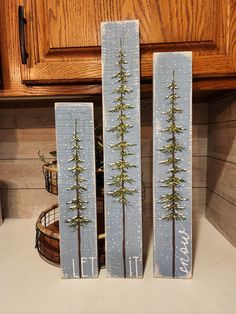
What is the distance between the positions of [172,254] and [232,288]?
0.15 m

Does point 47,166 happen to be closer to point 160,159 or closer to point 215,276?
point 160,159

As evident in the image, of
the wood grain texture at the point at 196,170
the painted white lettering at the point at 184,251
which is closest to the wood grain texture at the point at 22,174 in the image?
the wood grain texture at the point at 196,170

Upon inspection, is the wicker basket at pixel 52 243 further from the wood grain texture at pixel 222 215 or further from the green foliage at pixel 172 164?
the wood grain texture at pixel 222 215

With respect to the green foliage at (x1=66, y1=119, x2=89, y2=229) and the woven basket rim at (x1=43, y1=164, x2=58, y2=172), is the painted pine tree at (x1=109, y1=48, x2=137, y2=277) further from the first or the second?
the woven basket rim at (x1=43, y1=164, x2=58, y2=172)

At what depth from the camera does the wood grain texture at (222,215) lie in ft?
2.55

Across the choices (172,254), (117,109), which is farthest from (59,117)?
(172,254)

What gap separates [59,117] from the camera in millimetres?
576

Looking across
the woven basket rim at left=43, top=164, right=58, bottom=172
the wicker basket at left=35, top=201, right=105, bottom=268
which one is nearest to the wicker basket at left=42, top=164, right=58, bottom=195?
the woven basket rim at left=43, top=164, right=58, bottom=172

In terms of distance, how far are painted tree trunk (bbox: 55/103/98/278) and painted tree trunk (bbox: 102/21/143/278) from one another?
0.04 m

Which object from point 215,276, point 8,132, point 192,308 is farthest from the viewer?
point 8,132

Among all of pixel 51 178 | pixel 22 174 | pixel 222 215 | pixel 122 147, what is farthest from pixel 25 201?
pixel 222 215

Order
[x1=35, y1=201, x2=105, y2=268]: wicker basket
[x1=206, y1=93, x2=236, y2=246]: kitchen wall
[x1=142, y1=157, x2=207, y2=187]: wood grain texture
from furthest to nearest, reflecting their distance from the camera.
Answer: [x1=142, y1=157, x2=207, y2=187]: wood grain texture < [x1=206, y1=93, x2=236, y2=246]: kitchen wall < [x1=35, y1=201, x2=105, y2=268]: wicker basket

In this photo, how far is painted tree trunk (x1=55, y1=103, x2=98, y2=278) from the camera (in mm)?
576

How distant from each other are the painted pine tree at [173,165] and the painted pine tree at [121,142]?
0.08m
